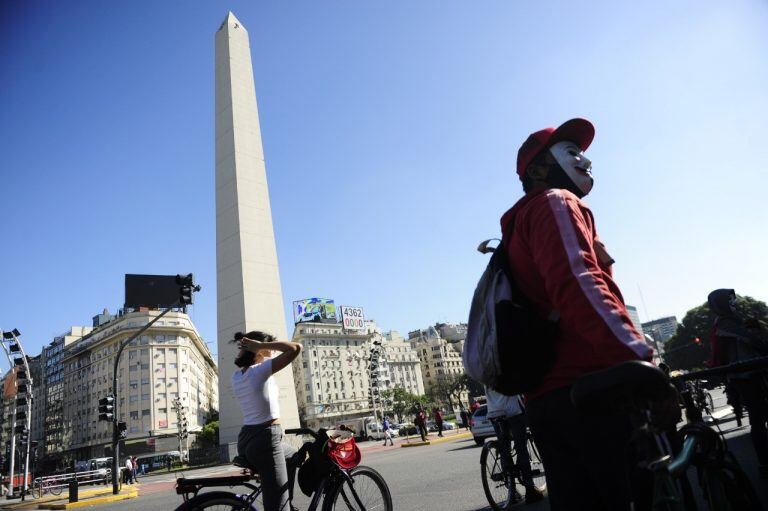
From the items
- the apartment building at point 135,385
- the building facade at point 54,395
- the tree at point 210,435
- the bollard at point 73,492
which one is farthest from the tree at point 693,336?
the building facade at point 54,395

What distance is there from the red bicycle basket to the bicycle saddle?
7.68 ft

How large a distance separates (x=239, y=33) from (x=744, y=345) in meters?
36.5

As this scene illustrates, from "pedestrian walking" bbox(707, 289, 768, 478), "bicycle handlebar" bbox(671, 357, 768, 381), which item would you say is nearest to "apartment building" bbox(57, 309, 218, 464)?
"pedestrian walking" bbox(707, 289, 768, 478)

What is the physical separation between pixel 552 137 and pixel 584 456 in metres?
1.19

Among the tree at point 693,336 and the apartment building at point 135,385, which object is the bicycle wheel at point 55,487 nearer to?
the apartment building at point 135,385

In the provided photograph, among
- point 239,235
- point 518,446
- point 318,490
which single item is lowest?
point 518,446

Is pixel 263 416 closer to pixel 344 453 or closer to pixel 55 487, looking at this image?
pixel 344 453

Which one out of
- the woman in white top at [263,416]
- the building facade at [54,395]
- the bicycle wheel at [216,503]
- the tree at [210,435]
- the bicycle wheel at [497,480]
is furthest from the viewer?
the building facade at [54,395]

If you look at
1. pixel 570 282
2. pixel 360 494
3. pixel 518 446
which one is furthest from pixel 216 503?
pixel 518 446

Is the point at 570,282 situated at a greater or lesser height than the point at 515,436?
greater

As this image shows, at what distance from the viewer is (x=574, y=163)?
1917 millimetres

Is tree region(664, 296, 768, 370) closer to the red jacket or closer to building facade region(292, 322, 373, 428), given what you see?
building facade region(292, 322, 373, 428)

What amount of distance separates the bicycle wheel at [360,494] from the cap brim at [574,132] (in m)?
2.43

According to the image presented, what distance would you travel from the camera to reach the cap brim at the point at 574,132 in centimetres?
196
